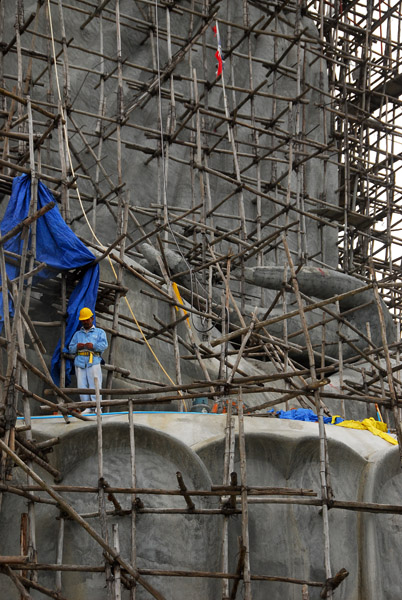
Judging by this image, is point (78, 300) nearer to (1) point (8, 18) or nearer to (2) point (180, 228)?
(2) point (180, 228)

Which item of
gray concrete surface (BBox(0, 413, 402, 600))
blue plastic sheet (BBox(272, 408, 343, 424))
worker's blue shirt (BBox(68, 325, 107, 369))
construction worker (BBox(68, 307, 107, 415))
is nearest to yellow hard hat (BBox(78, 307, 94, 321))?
construction worker (BBox(68, 307, 107, 415))

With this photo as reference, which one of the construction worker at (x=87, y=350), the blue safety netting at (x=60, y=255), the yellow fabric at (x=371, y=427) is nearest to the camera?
the construction worker at (x=87, y=350)

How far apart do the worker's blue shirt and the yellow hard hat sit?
0.57 ft

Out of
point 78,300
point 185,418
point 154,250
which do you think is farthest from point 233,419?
point 154,250

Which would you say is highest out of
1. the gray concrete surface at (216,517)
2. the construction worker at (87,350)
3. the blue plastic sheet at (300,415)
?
the construction worker at (87,350)

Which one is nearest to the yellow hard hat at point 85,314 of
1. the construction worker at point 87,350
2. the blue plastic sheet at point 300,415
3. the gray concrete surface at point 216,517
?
the construction worker at point 87,350

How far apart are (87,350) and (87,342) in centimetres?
12

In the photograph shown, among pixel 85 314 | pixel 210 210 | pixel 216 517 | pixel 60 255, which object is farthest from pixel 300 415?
pixel 210 210

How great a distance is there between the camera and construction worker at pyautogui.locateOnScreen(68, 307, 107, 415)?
13.0 meters

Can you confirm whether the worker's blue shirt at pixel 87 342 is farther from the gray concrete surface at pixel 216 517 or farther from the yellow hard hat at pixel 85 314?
the gray concrete surface at pixel 216 517

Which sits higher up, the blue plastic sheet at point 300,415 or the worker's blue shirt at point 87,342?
the worker's blue shirt at point 87,342

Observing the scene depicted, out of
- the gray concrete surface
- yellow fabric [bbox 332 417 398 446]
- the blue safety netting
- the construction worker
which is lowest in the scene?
the gray concrete surface

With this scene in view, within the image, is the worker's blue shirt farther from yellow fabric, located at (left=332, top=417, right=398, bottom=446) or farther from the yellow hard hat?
yellow fabric, located at (left=332, top=417, right=398, bottom=446)

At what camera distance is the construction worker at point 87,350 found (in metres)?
13.0
